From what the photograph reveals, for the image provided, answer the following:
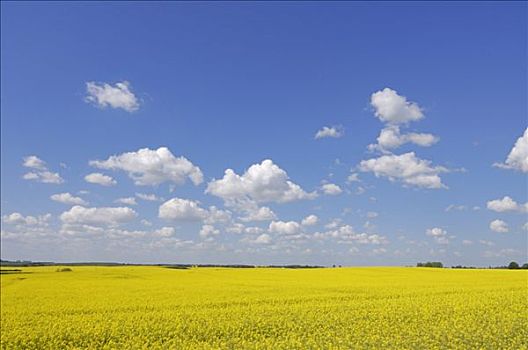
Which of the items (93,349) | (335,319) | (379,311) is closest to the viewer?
(93,349)

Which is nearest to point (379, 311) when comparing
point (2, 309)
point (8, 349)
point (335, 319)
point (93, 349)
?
point (335, 319)

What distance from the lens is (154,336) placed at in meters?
19.1

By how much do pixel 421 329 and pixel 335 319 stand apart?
388cm

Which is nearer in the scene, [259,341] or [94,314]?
[259,341]

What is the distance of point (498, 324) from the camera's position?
19328mm

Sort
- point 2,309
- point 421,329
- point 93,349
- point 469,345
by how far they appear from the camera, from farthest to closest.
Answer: point 2,309 → point 421,329 → point 93,349 → point 469,345

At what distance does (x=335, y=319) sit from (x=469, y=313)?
6.46 meters

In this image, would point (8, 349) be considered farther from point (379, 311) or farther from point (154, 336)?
point (379, 311)

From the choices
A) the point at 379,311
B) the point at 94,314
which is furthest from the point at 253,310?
the point at 94,314

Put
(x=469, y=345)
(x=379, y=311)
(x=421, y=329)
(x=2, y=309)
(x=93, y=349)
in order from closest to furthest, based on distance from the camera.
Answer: (x=469, y=345) → (x=93, y=349) → (x=421, y=329) → (x=379, y=311) → (x=2, y=309)

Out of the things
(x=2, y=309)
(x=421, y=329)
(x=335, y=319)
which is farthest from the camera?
(x=2, y=309)

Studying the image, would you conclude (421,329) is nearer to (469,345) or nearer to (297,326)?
(469,345)

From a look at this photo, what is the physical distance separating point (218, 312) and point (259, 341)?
6.13m

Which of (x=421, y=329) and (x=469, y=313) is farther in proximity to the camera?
(x=469, y=313)
